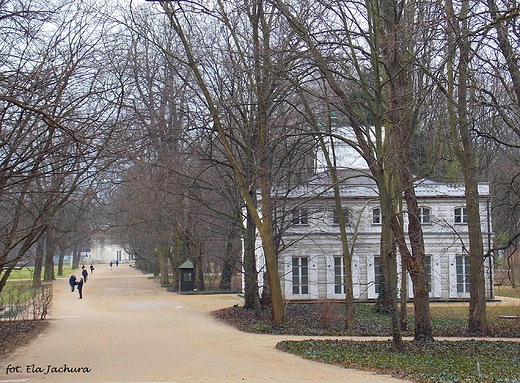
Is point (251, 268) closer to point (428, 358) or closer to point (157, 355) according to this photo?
point (157, 355)

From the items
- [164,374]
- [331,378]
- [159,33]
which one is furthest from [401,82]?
[159,33]

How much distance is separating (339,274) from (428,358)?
20617 mm

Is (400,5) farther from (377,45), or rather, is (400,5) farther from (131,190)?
(131,190)

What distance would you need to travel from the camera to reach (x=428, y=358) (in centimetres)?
1311

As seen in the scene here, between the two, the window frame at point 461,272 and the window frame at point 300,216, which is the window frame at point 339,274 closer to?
the window frame at point 461,272

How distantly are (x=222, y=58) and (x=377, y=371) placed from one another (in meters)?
12.7

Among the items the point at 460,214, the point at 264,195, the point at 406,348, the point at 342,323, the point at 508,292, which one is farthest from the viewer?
the point at 508,292

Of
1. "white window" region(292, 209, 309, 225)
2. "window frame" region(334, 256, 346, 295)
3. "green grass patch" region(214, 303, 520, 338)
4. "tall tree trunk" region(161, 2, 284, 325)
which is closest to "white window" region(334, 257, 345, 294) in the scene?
"window frame" region(334, 256, 346, 295)

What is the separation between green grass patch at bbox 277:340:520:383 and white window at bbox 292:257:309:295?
56.3 feet

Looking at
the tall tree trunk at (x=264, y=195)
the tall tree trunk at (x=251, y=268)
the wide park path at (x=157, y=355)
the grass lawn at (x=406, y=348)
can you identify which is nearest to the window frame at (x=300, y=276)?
the tall tree trunk at (x=251, y=268)

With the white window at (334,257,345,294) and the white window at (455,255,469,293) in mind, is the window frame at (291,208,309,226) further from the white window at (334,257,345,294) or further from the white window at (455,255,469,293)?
the white window at (455,255,469,293)

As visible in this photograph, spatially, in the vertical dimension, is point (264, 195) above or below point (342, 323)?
above

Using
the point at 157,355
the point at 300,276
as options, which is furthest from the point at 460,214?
the point at 157,355

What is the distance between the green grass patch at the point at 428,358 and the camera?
11.0 m
